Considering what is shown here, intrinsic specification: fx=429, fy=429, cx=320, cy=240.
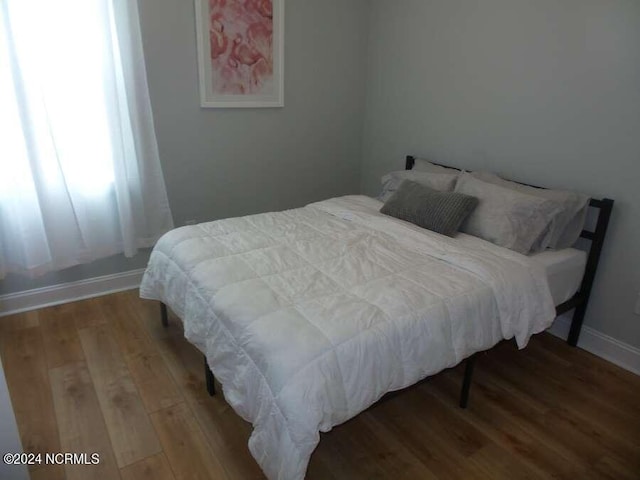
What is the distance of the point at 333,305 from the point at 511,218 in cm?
125

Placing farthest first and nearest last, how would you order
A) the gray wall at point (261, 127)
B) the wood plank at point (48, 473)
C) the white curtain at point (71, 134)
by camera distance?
the gray wall at point (261, 127)
the white curtain at point (71, 134)
the wood plank at point (48, 473)

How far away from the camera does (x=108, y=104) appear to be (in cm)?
265

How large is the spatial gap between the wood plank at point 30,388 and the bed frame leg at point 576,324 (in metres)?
2.79

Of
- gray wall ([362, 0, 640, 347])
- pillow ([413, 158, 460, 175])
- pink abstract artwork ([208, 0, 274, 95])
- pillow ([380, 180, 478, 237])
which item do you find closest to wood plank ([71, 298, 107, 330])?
pink abstract artwork ([208, 0, 274, 95])

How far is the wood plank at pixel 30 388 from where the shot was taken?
1861 millimetres

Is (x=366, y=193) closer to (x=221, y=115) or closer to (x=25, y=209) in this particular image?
(x=221, y=115)

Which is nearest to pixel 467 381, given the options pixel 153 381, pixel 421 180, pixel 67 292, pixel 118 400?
pixel 421 180

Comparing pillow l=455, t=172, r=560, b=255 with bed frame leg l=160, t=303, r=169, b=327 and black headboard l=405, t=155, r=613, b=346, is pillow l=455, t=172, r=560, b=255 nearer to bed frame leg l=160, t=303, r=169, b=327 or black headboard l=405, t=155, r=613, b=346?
black headboard l=405, t=155, r=613, b=346

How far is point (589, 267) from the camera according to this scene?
2490mm

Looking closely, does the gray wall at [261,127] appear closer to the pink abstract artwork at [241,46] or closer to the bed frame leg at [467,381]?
the pink abstract artwork at [241,46]

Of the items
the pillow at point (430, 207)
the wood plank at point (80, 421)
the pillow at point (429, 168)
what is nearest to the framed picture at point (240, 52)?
the pillow at point (429, 168)

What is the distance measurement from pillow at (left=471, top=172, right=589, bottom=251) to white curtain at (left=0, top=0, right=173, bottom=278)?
2.44 metres

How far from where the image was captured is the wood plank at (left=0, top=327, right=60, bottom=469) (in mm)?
1861

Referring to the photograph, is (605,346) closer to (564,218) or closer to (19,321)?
(564,218)
